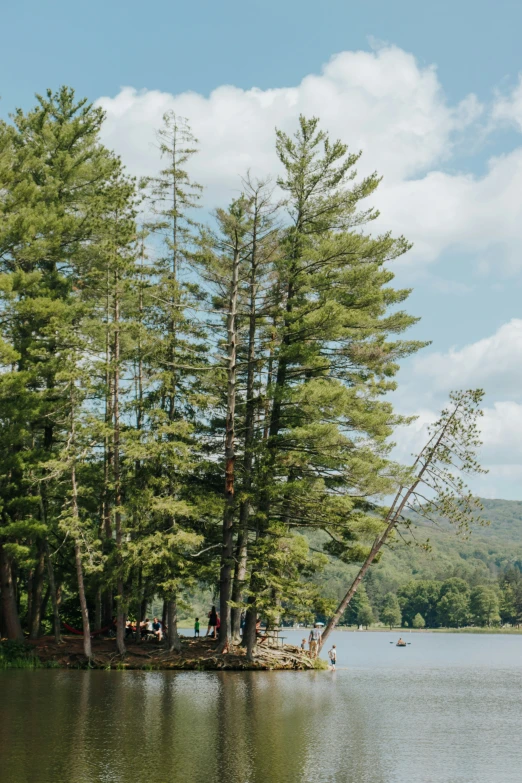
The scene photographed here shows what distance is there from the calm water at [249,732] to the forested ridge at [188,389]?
227 inches

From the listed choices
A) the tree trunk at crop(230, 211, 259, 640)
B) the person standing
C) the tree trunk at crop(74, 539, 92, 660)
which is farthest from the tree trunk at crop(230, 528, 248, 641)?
the tree trunk at crop(74, 539, 92, 660)

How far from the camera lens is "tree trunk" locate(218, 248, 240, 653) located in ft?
96.2

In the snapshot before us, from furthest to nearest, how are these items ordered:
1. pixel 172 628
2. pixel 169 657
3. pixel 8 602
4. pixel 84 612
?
pixel 8 602 < pixel 172 628 < pixel 169 657 < pixel 84 612

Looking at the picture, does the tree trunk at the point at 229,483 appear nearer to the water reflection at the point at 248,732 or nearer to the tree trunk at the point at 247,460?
the tree trunk at the point at 247,460

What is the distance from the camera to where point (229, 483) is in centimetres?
2980

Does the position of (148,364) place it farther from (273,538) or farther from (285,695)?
(285,695)

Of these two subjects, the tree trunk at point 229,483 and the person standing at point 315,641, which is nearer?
the tree trunk at point 229,483

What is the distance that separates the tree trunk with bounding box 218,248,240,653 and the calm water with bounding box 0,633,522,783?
5043mm

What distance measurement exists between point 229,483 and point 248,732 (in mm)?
15994

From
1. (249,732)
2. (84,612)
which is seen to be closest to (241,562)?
(84,612)

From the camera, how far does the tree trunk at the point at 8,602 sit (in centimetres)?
2984

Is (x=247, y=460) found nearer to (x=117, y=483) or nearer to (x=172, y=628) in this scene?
(x=117, y=483)

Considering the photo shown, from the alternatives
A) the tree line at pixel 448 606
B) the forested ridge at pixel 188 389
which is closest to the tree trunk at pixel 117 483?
the forested ridge at pixel 188 389

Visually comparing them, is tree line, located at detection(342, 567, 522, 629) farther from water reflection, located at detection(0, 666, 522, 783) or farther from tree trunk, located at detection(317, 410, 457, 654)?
water reflection, located at detection(0, 666, 522, 783)
